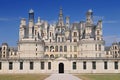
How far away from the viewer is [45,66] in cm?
9169

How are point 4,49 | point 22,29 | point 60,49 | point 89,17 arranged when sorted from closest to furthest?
point 60,49
point 89,17
point 22,29
point 4,49

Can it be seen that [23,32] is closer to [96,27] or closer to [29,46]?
[29,46]

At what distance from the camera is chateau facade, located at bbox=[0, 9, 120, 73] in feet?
301

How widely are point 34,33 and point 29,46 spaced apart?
6.93 m

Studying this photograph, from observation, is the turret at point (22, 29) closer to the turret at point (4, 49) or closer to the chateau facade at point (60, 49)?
the chateau facade at point (60, 49)

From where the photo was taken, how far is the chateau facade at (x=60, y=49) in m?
91.8

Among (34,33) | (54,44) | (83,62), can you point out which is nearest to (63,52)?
(54,44)

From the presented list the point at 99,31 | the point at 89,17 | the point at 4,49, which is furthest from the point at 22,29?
the point at 99,31

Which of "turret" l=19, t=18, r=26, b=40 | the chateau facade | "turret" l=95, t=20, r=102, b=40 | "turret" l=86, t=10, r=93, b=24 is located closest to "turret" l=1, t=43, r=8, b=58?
the chateau facade

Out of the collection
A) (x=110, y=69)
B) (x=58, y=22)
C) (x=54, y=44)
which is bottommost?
(x=110, y=69)

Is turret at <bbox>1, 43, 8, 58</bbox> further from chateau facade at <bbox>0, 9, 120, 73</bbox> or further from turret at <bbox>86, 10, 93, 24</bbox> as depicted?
turret at <bbox>86, 10, 93, 24</bbox>

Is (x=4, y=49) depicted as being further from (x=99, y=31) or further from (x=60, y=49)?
(x=99, y=31)

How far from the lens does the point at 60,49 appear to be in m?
116

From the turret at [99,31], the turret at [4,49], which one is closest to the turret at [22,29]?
the turret at [4,49]
